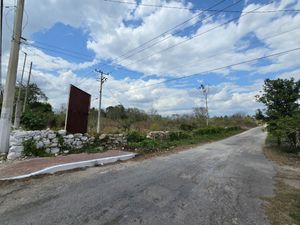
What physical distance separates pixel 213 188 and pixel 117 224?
3043 millimetres

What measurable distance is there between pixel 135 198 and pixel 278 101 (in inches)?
572

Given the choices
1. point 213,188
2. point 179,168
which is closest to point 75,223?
point 213,188

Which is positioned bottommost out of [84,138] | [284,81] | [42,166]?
[42,166]

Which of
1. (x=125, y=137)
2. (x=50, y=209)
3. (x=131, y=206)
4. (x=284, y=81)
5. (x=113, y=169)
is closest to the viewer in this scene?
(x=50, y=209)

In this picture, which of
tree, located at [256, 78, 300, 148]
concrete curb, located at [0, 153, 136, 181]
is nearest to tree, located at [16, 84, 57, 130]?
concrete curb, located at [0, 153, 136, 181]

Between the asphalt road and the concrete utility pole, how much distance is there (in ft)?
12.2

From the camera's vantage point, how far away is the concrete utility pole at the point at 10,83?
8359mm

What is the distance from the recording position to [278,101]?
15.6 m

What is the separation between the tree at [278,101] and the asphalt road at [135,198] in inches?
372

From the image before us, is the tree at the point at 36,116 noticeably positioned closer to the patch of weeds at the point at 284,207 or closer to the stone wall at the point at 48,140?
the stone wall at the point at 48,140

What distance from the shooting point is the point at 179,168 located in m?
7.91

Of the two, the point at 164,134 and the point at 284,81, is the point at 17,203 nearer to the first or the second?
the point at 164,134

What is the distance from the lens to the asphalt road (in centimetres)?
371

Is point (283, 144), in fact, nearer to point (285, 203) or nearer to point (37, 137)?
point (285, 203)
